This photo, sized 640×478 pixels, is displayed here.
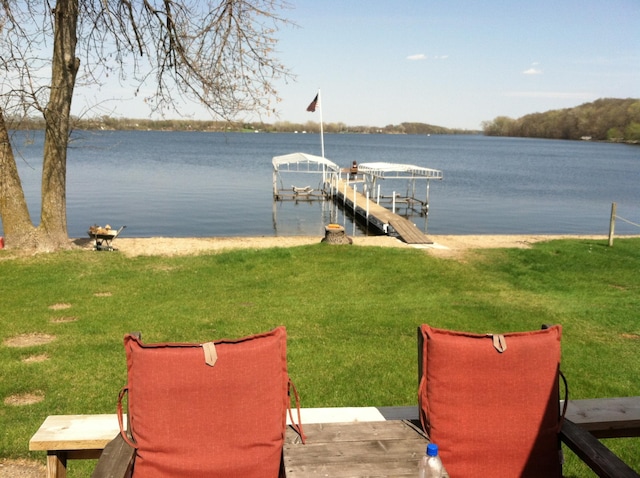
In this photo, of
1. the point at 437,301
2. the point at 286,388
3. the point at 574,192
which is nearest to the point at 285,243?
the point at 437,301

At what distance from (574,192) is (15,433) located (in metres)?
47.2

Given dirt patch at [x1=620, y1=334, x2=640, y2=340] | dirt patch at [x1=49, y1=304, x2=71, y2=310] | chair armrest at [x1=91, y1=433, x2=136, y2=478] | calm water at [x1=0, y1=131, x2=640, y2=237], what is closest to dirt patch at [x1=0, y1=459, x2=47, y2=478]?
chair armrest at [x1=91, y1=433, x2=136, y2=478]

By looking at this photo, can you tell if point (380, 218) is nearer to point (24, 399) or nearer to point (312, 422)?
point (24, 399)

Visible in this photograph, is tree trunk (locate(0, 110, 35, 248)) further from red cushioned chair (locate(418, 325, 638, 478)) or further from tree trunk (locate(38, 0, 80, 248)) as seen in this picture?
red cushioned chair (locate(418, 325, 638, 478))

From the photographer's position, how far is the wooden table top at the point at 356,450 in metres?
2.50

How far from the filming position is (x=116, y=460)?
2.51 metres

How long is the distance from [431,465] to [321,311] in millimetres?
5861

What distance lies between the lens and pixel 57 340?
686 centimetres

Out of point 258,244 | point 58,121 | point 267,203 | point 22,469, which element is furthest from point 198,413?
point 267,203

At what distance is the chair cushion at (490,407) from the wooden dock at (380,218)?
15.4 m

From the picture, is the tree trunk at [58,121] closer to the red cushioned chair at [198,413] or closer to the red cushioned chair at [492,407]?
the red cushioned chair at [198,413]

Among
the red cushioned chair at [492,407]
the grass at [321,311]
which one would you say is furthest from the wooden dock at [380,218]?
the red cushioned chair at [492,407]

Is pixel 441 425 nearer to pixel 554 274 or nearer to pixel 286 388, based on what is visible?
pixel 286 388

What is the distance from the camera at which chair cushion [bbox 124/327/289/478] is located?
2645 mm
